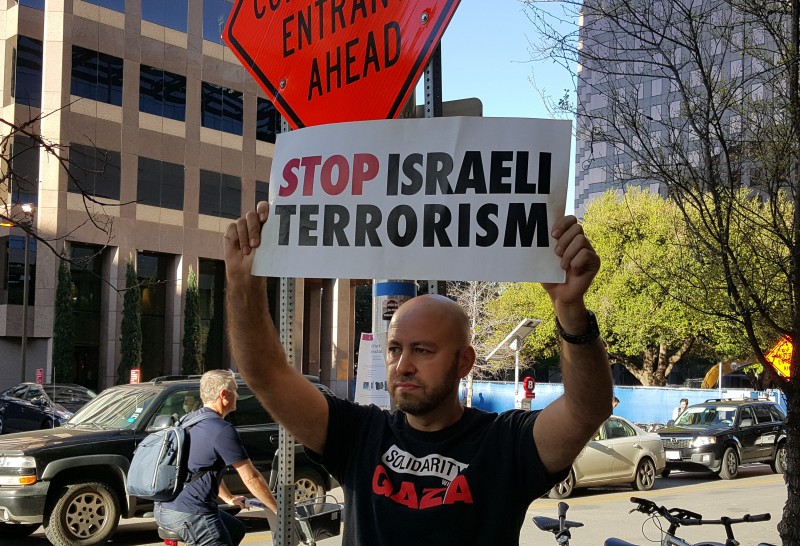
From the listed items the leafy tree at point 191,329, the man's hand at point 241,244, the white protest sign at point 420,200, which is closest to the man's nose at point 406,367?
the white protest sign at point 420,200

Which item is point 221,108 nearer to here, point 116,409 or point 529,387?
point 529,387

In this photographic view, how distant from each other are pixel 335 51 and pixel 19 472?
27.4 ft

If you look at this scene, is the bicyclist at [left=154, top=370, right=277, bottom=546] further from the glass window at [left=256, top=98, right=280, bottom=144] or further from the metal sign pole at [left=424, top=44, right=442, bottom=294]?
the glass window at [left=256, top=98, right=280, bottom=144]

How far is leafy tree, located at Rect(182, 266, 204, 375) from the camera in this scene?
148ft

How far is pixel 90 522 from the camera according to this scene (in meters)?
10.7

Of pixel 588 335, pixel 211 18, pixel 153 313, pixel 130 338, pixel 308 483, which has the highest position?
pixel 211 18

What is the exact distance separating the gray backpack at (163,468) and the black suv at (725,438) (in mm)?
18114

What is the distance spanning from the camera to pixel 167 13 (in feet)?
148

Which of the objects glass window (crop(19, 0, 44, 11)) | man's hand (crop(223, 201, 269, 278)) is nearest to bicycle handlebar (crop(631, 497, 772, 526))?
man's hand (crop(223, 201, 269, 278))

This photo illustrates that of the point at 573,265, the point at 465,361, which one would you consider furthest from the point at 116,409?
the point at 573,265

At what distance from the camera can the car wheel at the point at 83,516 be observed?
412 inches

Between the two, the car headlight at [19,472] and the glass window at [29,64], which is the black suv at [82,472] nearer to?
the car headlight at [19,472]

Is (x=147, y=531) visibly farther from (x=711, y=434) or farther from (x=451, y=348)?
(x=711, y=434)

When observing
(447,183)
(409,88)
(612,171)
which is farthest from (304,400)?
(612,171)
